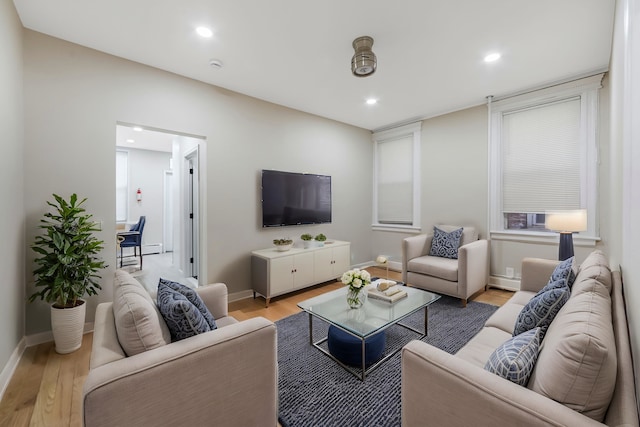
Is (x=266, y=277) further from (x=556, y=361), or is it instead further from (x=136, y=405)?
(x=556, y=361)

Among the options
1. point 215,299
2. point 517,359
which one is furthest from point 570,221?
point 215,299

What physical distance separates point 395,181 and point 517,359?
4133 mm

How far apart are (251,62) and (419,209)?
3.29 metres

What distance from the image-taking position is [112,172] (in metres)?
2.67

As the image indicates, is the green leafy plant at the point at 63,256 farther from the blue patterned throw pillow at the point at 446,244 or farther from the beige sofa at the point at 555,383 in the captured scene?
→ the blue patterned throw pillow at the point at 446,244

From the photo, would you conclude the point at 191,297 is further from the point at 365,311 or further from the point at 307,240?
the point at 307,240

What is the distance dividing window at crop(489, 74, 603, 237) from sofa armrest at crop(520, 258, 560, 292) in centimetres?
125

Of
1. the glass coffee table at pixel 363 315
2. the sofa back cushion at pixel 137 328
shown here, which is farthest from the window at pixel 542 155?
the sofa back cushion at pixel 137 328

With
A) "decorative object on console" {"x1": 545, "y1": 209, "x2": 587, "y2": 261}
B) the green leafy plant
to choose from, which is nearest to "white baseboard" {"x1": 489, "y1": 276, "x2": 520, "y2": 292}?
"decorative object on console" {"x1": 545, "y1": 209, "x2": 587, "y2": 261}

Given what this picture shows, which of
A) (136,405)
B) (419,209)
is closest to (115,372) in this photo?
(136,405)

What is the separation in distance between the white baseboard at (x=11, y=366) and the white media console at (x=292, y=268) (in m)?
A: 2.04

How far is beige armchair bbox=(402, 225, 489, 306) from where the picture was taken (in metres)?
3.16

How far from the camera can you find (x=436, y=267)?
3.39 meters

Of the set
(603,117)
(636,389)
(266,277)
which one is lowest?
(266,277)
